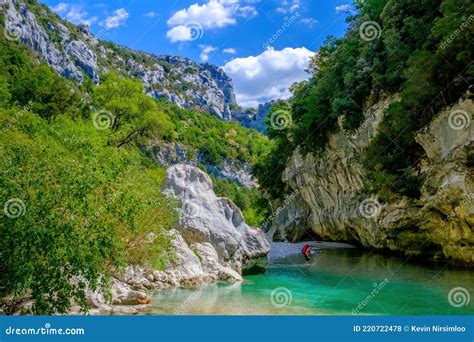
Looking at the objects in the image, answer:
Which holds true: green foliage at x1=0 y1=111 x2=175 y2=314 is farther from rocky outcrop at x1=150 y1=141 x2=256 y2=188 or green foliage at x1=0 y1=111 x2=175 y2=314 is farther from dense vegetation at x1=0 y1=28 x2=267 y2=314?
rocky outcrop at x1=150 y1=141 x2=256 y2=188

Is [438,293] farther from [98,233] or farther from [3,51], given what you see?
[3,51]

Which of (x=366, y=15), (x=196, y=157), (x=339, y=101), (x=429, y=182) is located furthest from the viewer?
(x=196, y=157)

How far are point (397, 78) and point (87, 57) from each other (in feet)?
361

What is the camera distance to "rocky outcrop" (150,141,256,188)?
101375 millimetres

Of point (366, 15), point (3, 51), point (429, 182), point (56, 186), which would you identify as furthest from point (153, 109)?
point (3, 51)

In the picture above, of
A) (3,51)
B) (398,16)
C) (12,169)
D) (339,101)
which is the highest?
(3,51)

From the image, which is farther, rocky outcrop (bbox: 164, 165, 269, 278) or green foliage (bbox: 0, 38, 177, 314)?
rocky outcrop (bbox: 164, 165, 269, 278)

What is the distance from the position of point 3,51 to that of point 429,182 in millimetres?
57270

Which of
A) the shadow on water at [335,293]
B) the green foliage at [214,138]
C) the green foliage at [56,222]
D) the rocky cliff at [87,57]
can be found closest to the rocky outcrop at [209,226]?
the shadow on water at [335,293]

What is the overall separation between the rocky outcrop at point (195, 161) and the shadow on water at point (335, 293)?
2704 inches

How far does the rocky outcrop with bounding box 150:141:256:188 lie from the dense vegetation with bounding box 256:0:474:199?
54.2 m

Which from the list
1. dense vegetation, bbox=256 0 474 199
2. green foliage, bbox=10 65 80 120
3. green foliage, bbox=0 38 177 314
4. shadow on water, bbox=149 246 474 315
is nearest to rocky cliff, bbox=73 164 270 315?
shadow on water, bbox=149 246 474 315

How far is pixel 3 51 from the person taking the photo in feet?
199

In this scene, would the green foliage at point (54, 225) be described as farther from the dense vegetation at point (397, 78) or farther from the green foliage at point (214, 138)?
the green foliage at point (214, 138)
